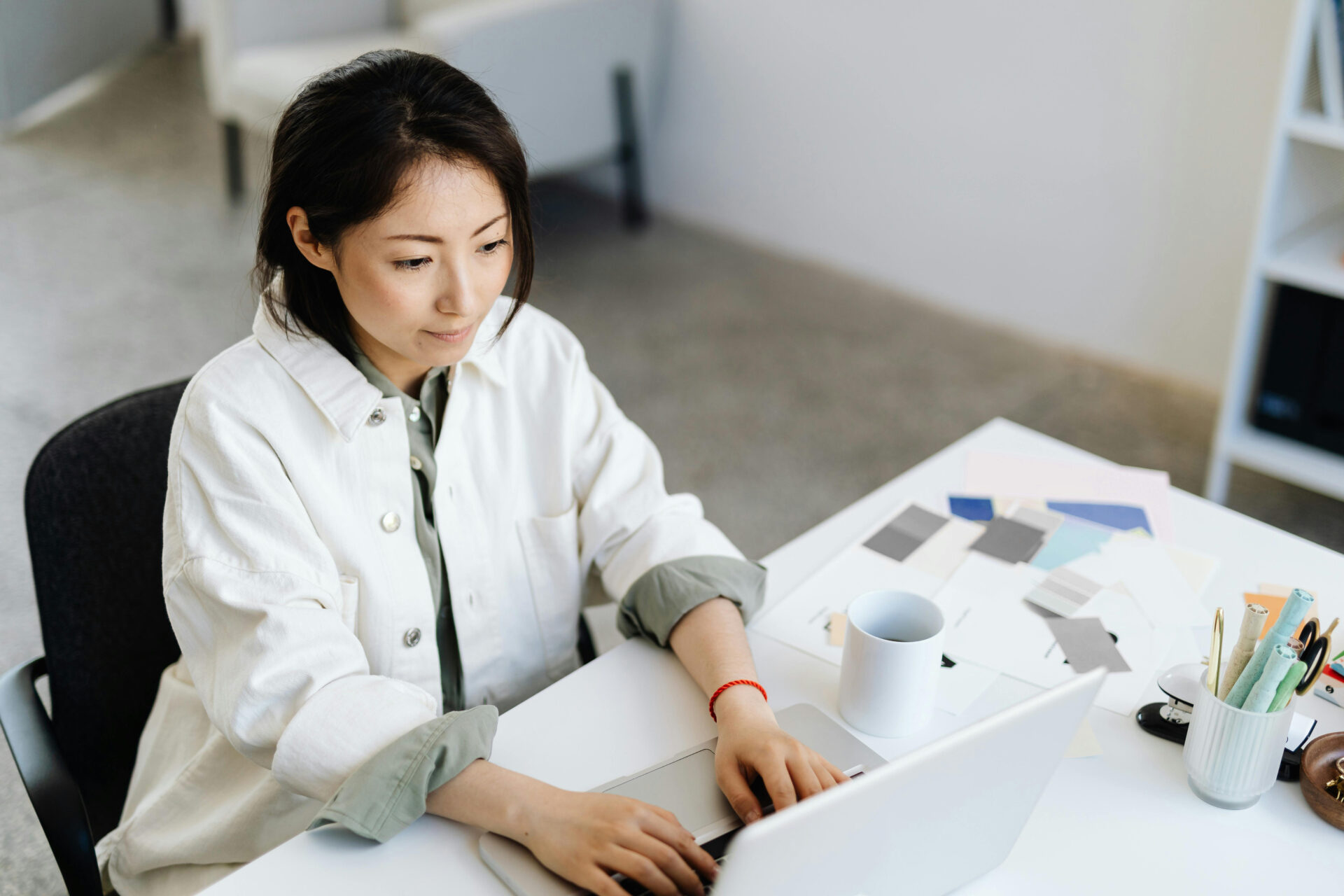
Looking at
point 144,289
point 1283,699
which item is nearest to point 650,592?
point 1283,699

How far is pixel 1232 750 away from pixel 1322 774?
10cm

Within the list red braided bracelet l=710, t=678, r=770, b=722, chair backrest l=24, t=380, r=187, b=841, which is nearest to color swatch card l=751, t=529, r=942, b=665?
red braided bracelet l=710, t=678, r=770, b=722

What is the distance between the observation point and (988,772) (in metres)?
0.75

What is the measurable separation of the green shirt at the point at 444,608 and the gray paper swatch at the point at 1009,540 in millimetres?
267

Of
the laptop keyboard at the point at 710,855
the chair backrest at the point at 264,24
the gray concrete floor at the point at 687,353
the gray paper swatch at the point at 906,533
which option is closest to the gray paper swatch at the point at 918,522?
the gray paper swatch at the point at 906,533

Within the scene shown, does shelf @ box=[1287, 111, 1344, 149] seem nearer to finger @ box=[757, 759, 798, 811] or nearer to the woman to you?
the woman

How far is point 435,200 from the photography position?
38.8 inches

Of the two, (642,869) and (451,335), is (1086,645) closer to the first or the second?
(642,869)

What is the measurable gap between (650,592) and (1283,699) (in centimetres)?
53

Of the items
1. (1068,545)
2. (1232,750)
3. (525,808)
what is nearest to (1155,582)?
(1068,545)

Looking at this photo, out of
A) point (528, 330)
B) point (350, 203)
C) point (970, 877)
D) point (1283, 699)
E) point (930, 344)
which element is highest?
point (350, 203)

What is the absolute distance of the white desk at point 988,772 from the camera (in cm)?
87

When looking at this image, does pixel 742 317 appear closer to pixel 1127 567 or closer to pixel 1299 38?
pixel 1299 38

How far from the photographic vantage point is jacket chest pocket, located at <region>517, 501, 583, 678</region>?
121 centimetres
